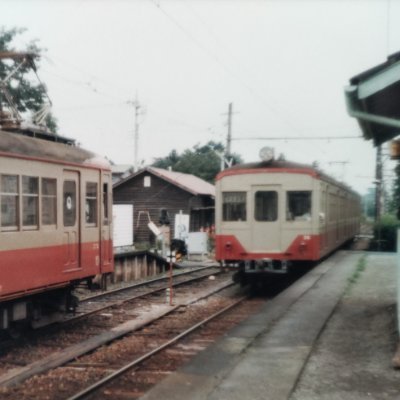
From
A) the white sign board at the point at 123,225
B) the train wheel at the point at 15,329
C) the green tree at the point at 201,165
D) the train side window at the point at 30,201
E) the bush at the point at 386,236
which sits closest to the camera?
the train side window at the point at 30,201

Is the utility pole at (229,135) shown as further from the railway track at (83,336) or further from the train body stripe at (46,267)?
the train body stripe at (46,267)

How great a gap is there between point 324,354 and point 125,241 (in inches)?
716


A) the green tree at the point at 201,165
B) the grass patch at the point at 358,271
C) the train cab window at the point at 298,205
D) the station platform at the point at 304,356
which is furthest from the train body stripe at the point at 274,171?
the green tree at the point at 201,165

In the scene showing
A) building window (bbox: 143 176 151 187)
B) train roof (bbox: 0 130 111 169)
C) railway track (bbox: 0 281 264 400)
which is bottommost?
railway track (bbox: 0 281 264 400)

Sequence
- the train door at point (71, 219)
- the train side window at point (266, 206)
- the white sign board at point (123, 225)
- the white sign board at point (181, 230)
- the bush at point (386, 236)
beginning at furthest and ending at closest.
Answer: the bush at point (386, 236) → the white sign board at point (181, 230) → the white sign board at point (123, 225) → the train side window at point (266, 206) → the train door at point (71, 219)

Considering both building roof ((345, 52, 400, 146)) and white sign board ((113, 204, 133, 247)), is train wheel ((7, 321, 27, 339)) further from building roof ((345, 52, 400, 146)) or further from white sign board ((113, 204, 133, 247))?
white sign board ((113, 204, 133, 247))

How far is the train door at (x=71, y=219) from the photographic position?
10.4 m

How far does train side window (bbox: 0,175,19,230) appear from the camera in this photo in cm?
877

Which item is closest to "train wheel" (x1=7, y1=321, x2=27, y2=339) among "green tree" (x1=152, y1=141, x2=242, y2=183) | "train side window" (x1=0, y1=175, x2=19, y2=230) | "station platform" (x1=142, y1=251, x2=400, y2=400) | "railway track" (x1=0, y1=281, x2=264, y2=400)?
"railway track" (x1=0, y1=281, x2=264, y2=400)

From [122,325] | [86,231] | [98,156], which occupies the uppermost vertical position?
[98,156]

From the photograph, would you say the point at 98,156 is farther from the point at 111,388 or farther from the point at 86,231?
the point at 111,388

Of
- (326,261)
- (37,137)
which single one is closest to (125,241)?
(326,261)

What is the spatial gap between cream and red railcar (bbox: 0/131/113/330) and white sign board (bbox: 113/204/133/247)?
13022mm

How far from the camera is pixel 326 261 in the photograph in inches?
757
